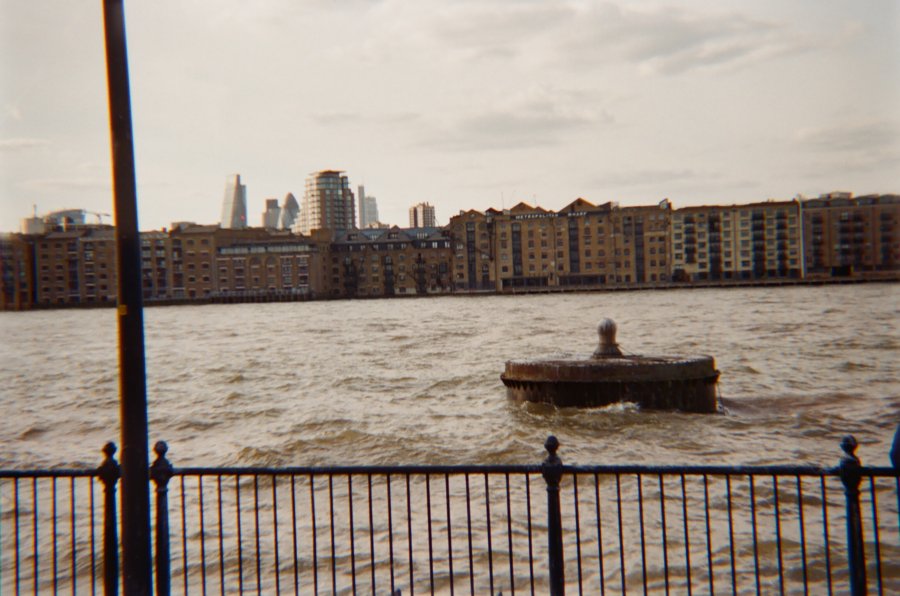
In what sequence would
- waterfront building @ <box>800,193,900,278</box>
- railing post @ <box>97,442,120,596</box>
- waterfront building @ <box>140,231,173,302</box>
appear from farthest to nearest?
waterfront building @ <box>140,231,173,302</box>, waterfront building @ <box>800,193,900,278</box>, railing post @ <box>97,442,120,596</box>

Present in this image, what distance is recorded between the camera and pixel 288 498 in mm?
13852

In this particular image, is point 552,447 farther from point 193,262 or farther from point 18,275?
point 18,275

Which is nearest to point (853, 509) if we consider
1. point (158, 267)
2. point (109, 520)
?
point (109, 520)

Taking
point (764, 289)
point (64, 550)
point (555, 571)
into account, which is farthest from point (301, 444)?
point (764, 289)

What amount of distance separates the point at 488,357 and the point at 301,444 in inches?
863

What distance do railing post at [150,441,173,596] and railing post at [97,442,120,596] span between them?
25cm

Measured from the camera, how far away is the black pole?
16.0ft

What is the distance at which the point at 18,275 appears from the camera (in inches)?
6949

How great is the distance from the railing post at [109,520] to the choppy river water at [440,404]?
1126 centimetres

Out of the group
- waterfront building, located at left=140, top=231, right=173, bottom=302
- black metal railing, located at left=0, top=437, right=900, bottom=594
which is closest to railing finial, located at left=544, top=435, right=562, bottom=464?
black metal railing, located at left=0, top=437, right=900, bottom=594

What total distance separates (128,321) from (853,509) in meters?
4.47

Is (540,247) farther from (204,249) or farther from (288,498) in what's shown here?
(288,498)

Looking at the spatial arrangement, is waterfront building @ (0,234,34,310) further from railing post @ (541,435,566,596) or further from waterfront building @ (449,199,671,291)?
railing post @ (541,435,566,596)

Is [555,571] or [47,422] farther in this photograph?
[47,422]
